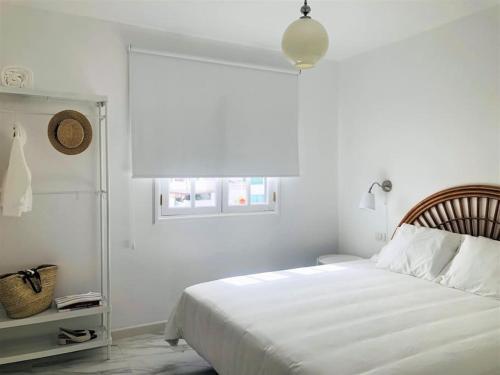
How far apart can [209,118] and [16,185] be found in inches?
65.2

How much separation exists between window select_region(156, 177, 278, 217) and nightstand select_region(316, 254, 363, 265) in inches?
27.9

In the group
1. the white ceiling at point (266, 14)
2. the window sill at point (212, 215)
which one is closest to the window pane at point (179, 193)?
the window sill at point (212, 215)

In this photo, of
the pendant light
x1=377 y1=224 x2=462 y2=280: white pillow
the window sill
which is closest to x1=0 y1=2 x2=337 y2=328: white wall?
the window sill

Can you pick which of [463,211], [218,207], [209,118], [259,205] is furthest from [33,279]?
[463,211]

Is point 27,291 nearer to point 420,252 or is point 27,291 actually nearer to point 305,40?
point 305,40

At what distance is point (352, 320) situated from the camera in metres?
2.24

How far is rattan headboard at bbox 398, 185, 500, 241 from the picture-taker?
3.02 meters

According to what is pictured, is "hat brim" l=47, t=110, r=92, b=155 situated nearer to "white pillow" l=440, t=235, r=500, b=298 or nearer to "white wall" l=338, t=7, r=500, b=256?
"white wall" l=338, t=7, r=500, b=256

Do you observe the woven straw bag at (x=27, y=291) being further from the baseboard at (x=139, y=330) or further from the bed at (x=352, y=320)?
the bed at (x=352, y=320)

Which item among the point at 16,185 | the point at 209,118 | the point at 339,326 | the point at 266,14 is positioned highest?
the point at 266,14

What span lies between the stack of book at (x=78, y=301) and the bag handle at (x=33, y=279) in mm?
Result: 182

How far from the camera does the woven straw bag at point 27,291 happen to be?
2.74m

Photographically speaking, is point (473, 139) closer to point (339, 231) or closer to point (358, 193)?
point (358, 193)

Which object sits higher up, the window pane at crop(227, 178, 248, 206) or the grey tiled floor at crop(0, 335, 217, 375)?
the window pane at crop(227, 178, 248, 206)
